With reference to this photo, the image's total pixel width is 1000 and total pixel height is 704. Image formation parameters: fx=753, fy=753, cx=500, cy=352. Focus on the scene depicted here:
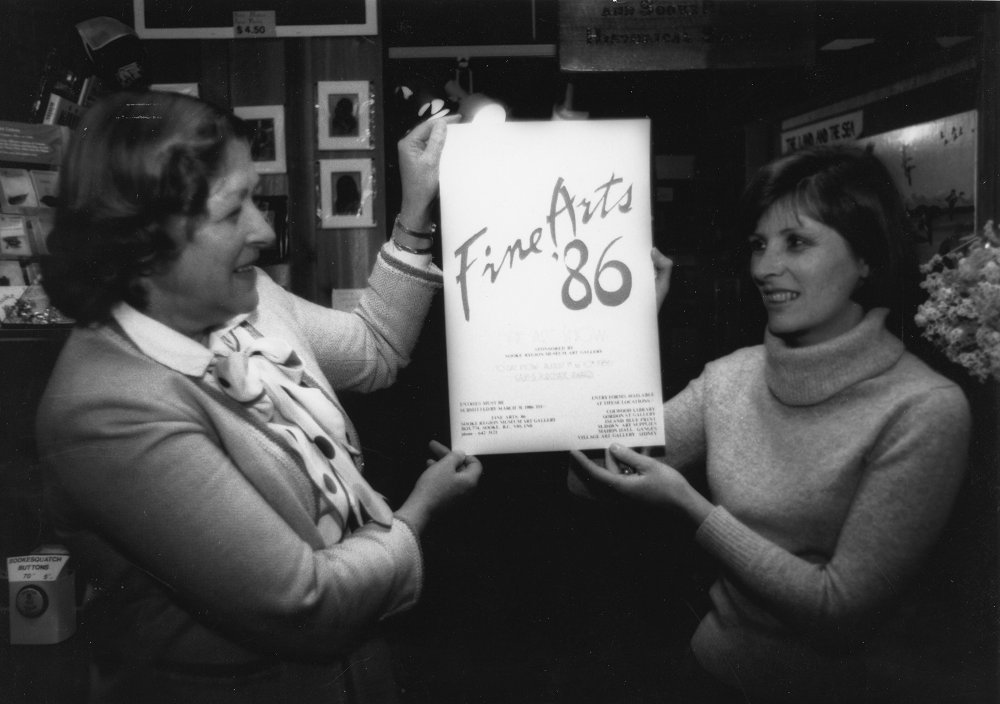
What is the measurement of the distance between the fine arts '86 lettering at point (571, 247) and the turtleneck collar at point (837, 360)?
1.07 feet

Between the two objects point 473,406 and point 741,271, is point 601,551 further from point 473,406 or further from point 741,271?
point 741,271

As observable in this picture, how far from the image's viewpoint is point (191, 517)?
1091 mm

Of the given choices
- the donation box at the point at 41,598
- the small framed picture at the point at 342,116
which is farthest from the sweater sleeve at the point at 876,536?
the donation box at the point at 41,598

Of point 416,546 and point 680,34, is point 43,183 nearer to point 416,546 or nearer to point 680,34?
point 416,546

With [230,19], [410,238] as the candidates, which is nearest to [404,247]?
[410,238]

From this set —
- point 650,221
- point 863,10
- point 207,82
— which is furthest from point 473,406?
point 863,10

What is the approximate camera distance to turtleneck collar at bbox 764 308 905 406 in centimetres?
129

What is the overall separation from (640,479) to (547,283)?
0.41m

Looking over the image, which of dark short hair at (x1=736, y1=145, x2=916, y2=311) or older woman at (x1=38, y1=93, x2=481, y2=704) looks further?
dark short hair at (x1=736, y1=145, x2=916, y2=311)

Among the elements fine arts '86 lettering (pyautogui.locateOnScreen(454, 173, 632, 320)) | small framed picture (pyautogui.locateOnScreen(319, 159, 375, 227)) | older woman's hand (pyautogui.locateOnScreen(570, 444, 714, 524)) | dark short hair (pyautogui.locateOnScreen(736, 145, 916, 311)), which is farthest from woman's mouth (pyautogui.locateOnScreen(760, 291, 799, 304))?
small framed picture (pyautogui.locateOnScreen(319, 159, 375, 227))

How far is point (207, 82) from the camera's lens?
1.40 m

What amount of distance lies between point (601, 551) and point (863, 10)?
1181 millimetres

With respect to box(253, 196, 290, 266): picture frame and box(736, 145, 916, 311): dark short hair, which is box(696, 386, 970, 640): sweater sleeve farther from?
box(253, 196, 290, 266): picture frame

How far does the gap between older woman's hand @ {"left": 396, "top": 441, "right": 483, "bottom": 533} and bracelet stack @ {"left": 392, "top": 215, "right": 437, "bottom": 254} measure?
374mm
